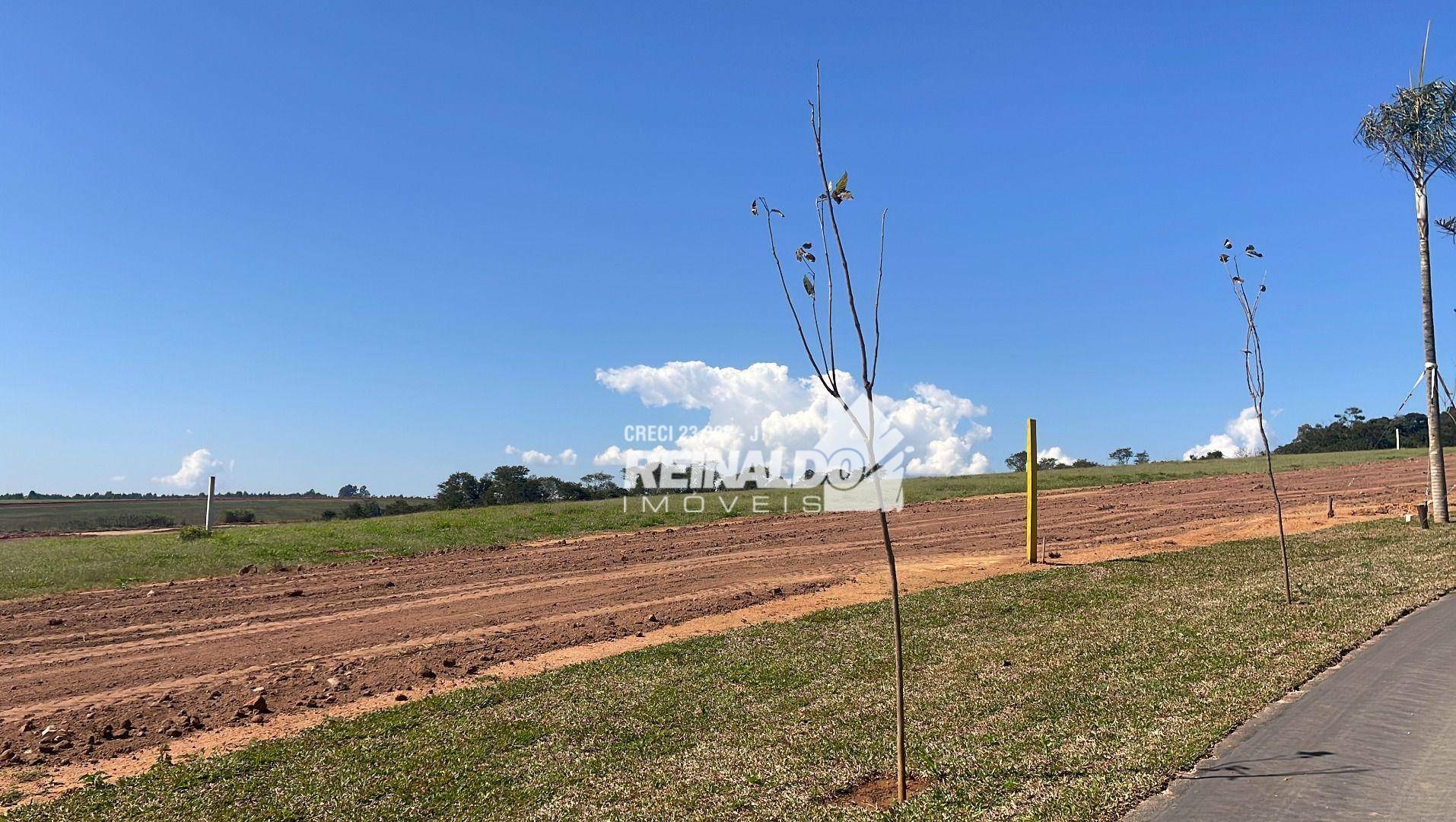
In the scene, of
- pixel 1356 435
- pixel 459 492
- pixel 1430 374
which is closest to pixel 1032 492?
pixel 1430 374

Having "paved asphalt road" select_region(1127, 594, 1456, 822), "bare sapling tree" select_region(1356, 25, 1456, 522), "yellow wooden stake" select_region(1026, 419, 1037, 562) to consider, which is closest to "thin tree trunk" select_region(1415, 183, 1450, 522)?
"bare sapling tree" select_region(1356, 25, 1456, 522)

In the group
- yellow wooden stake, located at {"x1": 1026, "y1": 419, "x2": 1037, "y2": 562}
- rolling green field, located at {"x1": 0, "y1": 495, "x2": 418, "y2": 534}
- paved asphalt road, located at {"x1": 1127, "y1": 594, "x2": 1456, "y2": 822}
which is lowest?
rolling green field, located at {"x1": 0, "y1": 495, "x2": 418, "y2": 534}

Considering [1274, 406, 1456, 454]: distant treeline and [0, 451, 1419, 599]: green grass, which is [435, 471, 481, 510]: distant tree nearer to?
[0, 451, 1419, 599]: green grass

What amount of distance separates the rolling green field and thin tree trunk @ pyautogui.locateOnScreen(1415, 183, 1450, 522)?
97.6ft

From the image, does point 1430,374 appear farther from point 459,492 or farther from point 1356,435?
point 1356,435

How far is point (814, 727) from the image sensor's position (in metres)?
6.57

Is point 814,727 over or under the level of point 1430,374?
under

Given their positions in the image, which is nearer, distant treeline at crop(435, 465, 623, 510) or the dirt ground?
the dirt ground

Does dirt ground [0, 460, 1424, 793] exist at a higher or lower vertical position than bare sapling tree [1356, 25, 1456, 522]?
lower

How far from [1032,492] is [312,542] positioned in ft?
56.1

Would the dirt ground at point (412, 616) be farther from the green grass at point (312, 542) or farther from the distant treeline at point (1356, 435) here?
the distant treeline at point (1356, 435)

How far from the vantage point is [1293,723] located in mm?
5672

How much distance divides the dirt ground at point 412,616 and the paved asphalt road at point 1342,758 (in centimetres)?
657

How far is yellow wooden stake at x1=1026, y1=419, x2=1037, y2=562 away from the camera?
15.8m
